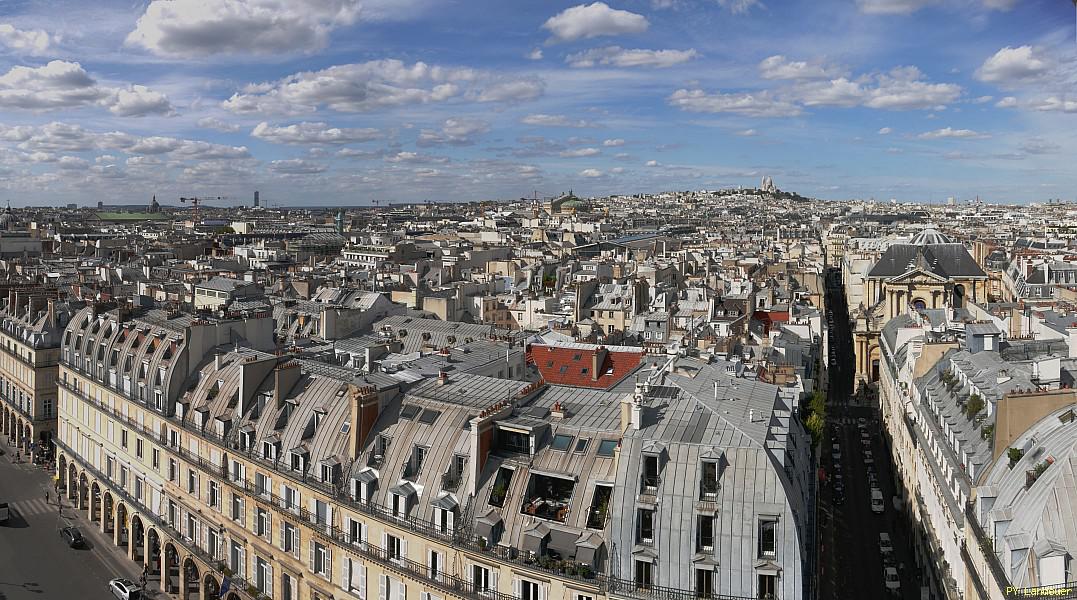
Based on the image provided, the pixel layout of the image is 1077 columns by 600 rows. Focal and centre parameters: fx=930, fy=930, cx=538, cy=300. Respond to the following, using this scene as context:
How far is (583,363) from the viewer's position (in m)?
53.8

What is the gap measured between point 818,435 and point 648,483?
953 inches

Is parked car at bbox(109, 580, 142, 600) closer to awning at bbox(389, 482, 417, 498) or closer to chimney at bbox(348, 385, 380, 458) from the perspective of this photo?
chimney at bbox(348, 385, 380, 458)

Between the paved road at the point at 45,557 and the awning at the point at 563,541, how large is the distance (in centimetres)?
2852

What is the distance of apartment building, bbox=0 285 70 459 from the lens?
6462cm

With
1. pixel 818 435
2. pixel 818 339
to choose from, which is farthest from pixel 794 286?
pixel 818 435

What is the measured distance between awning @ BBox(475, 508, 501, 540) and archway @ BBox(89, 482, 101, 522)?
113 feet

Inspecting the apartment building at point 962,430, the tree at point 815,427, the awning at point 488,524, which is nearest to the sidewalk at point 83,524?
the awning at point 488,524

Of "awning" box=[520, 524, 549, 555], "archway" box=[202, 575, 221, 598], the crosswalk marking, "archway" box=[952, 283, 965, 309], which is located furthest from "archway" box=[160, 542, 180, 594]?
"archway" box=[952, 283, 965, 309]

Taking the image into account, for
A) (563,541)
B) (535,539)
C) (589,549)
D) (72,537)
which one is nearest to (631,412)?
(563,541)

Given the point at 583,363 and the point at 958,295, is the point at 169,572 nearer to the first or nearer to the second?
the point at 583,363

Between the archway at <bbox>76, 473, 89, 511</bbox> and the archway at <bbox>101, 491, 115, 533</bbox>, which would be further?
the archway at <bbox>76, 473, 89, 511</bbox>

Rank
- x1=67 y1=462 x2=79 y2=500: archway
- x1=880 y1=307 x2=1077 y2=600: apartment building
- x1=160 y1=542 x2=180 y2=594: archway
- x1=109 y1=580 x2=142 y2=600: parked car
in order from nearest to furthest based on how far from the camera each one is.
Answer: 1. x1=880 y1=307 x2=1077 y2=600: apartment building
2. x1=109 y1=580 x2=142 y2=600: parked car
3. x1=160 y1=542 x2=180 y2=594: archway
4. x1=67 y1=462 x2=79 y2=500: archway

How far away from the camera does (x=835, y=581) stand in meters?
43.8

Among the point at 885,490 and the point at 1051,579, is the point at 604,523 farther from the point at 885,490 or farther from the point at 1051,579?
the point at 885,490
